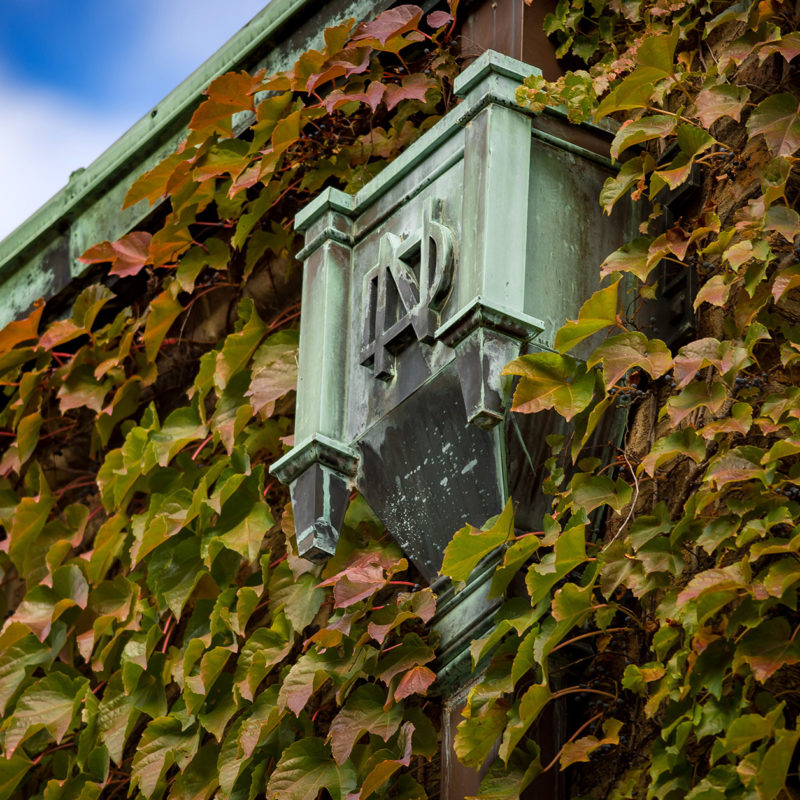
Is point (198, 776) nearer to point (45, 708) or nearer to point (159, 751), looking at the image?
point (159, 751)

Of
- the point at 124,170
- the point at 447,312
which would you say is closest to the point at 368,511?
the point at 447,312

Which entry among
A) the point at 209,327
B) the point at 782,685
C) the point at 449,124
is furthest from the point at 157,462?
the point at 782,685

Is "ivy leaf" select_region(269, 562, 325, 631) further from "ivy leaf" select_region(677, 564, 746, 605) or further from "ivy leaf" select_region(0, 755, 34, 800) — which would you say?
"ivy leaf" select_region(677, 564, 746, 605)

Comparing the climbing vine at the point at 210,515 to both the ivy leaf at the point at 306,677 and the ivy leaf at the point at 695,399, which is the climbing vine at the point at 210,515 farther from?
the ivy leaf at the point at 695,399

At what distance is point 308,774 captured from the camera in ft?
11.1

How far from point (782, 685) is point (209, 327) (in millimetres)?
2014

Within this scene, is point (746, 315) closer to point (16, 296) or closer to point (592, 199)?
point (592, 199)

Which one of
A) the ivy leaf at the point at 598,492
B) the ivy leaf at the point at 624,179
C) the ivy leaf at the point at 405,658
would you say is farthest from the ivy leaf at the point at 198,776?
the ivy leaf at the point at 624,179

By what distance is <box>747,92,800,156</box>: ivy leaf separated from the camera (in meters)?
3.00

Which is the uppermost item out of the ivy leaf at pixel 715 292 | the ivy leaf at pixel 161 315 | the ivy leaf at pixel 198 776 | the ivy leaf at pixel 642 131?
the ivy leaf at pixel 161 315

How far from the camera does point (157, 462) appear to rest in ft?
13.7

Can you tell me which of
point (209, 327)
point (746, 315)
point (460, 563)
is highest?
point (209, 327)

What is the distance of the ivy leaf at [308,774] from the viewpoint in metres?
3.33

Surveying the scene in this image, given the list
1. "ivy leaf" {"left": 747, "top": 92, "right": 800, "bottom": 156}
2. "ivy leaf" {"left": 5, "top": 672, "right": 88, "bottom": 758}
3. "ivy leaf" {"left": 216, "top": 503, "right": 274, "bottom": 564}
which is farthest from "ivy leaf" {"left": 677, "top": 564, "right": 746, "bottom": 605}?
"ivy leaf" {"left": 5, "top": 672, "right": 88, "bottom": 758}
